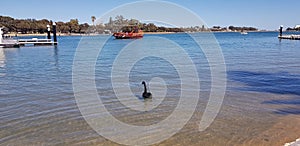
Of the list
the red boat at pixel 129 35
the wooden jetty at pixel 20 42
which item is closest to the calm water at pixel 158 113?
the wooden jetty at pixel 20 42

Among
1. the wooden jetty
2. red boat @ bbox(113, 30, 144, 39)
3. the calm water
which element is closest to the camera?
the calm water

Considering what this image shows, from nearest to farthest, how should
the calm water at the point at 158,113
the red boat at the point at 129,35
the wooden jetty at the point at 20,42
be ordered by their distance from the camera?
the calm water at the point at 158,113, the wooden jetty at the point at 20,42, the red boat at the point at 129,35

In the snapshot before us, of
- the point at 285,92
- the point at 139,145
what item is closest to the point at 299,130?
the point at 139,145

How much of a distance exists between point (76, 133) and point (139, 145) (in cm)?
179

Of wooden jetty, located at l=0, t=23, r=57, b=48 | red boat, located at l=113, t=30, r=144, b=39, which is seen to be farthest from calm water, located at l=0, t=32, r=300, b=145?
red boat, located at l=113, t=30, r=144, b=39

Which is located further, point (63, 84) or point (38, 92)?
point (63, 84)

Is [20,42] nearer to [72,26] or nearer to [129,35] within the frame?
[129,35]

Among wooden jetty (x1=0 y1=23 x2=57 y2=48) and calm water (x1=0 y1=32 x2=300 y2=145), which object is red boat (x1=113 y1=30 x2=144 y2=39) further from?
calm water (x1=0 y1=32 x2=300 y2=145)

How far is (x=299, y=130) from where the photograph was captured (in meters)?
7.38

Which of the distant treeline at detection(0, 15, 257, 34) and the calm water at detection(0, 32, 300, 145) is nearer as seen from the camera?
the calm water at detection(0, 32, 300, 145)

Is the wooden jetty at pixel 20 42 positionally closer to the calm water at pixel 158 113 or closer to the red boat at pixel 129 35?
the red boat at pixel 129 35

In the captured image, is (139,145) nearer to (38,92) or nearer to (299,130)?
(299,130)

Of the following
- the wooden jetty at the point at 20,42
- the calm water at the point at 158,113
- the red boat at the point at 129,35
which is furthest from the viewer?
the red boat at the point at 129,35

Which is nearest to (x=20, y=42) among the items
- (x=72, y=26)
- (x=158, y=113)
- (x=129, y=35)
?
(x=129, y=35)
